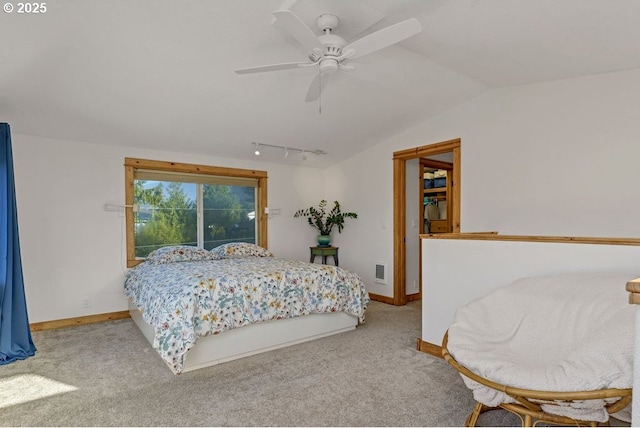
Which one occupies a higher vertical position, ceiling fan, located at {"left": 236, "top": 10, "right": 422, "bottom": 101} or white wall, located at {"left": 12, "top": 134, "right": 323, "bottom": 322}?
ceiling fan, located at {"left": 236, "top": 10, "right": 422, "bottom": 101}

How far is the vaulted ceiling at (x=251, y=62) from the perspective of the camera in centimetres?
226

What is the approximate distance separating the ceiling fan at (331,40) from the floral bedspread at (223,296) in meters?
1.67

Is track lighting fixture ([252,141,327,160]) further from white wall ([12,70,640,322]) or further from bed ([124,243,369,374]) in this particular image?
bed ([124,243,369,374])

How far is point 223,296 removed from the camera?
2.88 m

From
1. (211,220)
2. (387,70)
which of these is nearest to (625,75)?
(387,70)

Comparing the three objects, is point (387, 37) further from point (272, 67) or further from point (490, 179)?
point (490, 179)

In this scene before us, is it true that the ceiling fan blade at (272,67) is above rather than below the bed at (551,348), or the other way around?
above

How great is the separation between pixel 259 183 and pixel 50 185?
250 cm

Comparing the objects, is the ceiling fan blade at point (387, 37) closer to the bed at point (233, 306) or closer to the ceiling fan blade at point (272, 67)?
the ceiling fan blade at point (272, 67)

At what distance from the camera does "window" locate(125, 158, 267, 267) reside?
437cm

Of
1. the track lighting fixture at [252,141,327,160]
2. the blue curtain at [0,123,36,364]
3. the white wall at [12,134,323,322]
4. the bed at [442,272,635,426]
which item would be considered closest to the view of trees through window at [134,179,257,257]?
the white wall at [12,134,323,322]

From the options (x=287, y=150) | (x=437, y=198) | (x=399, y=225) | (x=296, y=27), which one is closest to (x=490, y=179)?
(x=399, y=225)

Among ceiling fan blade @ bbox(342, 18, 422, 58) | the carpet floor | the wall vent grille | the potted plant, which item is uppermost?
ceiling fan blade @ bbox(342, 18, 422, 58)

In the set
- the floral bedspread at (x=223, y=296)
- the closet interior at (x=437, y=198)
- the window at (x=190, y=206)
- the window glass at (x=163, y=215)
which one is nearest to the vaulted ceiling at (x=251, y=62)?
the window at (x=190, y=206)
